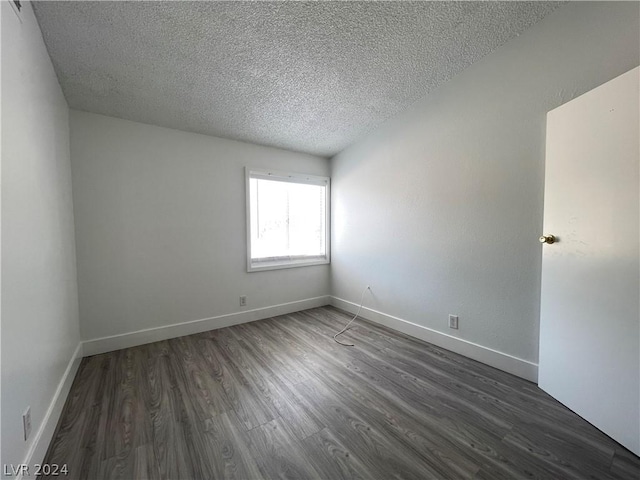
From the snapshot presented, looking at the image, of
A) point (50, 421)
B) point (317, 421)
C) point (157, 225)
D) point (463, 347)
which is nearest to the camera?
point (50, 421)

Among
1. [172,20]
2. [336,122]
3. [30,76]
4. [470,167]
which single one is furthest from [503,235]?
[30,76]

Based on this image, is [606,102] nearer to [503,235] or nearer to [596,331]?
[503,235]

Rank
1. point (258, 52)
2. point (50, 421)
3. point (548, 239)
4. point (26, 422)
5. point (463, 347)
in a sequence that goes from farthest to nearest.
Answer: point (463, 347) → point (258, 52) → point (548, 239) → point (50, 421) → point (26, 422)

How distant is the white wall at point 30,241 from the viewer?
3.30ft

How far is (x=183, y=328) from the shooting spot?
2.70 meters

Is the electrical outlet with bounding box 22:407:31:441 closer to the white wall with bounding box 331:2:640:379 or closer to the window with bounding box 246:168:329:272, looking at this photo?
the window with bounding box 246:168:329:272

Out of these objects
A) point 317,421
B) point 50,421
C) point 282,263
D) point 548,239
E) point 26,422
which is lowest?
point 317,421

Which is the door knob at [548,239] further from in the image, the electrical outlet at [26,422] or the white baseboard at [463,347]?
the electrical outlet at [26,422]

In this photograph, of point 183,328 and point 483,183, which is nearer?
point 483,183

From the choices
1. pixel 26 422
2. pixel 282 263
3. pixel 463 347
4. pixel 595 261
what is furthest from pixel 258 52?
pixel 463 347

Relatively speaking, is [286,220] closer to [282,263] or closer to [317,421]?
[282,263]

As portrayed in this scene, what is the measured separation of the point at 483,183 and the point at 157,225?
3.10 m

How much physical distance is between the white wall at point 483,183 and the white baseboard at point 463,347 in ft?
0.04

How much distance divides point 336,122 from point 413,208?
4.24 ft
